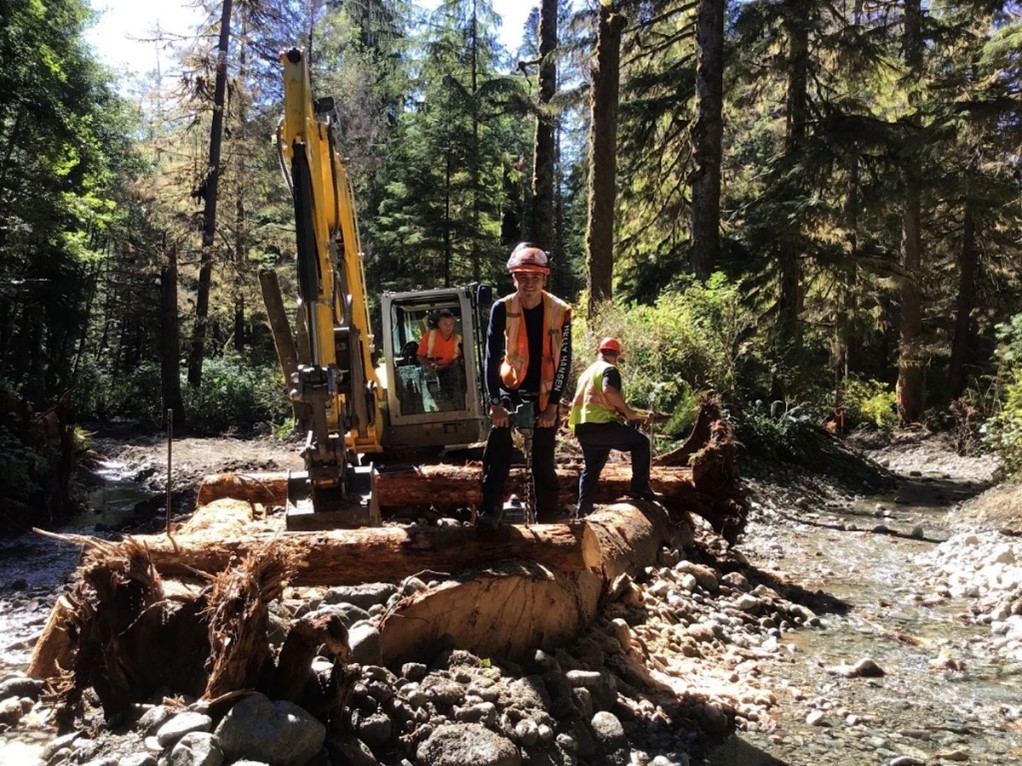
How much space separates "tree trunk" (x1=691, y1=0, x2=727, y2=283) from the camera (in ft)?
52.5

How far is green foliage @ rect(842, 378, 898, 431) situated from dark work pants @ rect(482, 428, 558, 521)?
1883cm

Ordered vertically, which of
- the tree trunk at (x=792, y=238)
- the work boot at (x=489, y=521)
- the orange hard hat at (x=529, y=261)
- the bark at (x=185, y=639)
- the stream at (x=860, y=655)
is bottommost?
the stream at (x=860, y=655)

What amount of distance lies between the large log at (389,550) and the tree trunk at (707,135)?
1178 centimetres

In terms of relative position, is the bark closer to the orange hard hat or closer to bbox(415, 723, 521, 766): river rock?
bbox(415, 723, 521, 766): river rock

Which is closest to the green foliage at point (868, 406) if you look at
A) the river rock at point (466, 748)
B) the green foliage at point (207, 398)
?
the green foliage at point (207, 398)

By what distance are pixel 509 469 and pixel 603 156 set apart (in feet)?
36.4

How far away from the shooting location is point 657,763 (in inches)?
159

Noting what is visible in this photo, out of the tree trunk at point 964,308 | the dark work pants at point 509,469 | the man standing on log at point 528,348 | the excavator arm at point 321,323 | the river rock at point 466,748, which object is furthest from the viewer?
the tree trunk at point 964,308

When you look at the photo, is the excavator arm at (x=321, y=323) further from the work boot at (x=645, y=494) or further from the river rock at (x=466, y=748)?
the work boot at (x=645, y=494)

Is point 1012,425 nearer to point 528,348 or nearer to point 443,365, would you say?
point 443,365

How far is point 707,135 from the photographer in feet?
52.6

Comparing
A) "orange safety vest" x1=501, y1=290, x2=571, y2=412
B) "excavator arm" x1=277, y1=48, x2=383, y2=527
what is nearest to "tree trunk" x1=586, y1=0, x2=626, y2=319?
"excavator arm" x1=277, y1=48, x2=383, y2=527

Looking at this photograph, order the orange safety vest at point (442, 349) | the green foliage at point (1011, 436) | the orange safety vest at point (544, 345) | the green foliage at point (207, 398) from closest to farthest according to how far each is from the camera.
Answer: the orange safety vest at point (544, 345) < the orange safety vest at point (442, 349) < the green foliage at point (1011, 436) < the green foliage at point (207, 398)

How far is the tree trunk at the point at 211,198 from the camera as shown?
2414 centimetres
